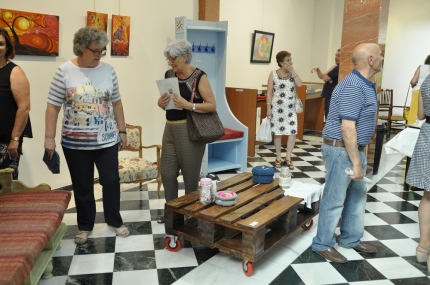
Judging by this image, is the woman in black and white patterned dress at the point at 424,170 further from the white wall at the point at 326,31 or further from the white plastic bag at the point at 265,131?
the white wall at the point at 326,31

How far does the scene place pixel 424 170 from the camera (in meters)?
2.71

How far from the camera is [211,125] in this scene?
3041mm

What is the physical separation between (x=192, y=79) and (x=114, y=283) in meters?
1.50

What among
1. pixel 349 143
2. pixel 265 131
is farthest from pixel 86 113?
pixel 265 131

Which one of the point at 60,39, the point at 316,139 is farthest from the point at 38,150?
the point at 316,139

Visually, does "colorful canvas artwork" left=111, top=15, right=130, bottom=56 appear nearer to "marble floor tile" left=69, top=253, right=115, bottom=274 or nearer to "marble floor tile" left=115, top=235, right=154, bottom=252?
"marble floor tile" left=115, top=235, right=154, bottom=252

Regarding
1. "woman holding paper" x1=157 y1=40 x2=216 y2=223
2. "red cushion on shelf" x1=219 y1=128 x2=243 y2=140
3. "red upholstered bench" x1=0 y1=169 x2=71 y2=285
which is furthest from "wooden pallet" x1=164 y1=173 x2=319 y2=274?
"red cushion on shelf" x1=219 y1=128 x2=243 y2=140

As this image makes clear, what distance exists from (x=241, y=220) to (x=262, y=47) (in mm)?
5468

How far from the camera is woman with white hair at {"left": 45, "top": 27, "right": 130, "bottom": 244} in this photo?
106 inches

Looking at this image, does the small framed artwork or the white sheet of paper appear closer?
the white sheet of paper

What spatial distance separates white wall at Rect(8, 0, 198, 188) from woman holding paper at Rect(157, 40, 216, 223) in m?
1.58

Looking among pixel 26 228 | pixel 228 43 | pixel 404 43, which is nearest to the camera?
pixel 26 228

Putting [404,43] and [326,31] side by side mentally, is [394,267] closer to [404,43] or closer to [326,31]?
[326,31]

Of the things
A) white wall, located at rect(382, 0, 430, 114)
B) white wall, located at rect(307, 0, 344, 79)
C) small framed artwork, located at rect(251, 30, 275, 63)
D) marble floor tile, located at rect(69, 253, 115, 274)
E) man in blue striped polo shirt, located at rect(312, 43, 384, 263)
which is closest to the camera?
man in blue striped polo shirt, located at rect(312, 43, 384, 263)
